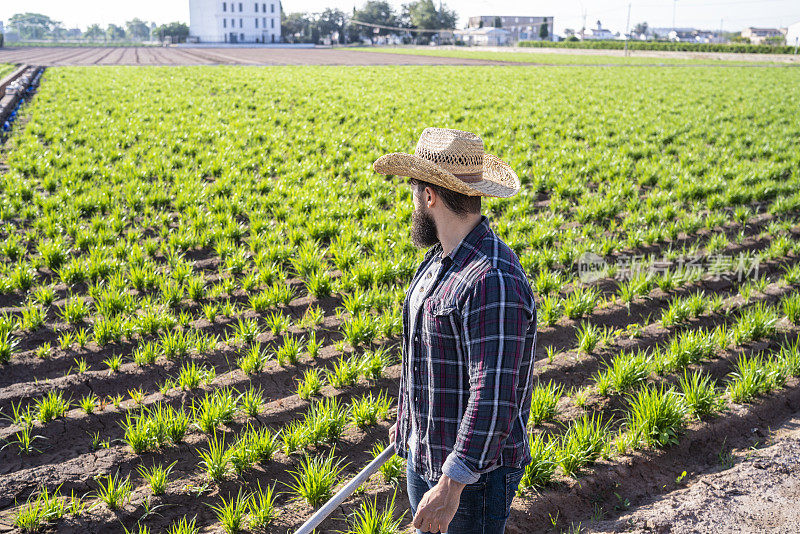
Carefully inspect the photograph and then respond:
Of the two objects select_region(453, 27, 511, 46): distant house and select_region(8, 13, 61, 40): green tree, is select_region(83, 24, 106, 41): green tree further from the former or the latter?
select_region(453, 27, 511, 46): distant house

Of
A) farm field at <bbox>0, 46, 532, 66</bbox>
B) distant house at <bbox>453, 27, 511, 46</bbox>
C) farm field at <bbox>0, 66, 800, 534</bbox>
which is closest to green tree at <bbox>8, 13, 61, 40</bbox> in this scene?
distant house at <bbox>453, 27, 511, 46</bbox>

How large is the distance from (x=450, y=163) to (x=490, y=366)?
643 mm

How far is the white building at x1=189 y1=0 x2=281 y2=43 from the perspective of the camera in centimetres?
9300

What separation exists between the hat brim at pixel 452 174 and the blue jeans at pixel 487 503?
2.88 feet

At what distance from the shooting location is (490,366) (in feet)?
6.13

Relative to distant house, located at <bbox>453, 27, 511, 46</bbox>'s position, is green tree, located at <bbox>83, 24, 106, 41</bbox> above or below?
above

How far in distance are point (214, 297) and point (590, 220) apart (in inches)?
189

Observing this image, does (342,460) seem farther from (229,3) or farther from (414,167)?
(229,3)

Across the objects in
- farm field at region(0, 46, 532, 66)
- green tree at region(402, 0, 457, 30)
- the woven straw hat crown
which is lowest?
the woven straw hat crown

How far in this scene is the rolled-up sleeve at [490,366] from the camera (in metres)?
1.86

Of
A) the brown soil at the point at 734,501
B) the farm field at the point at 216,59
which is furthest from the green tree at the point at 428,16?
the brown soil at the point at 734,501

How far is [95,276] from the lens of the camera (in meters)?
5.92

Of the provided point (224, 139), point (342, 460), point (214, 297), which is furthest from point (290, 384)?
point (224, 139)

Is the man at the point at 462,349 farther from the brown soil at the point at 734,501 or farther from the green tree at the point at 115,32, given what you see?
the green tree at the point at 115,32
